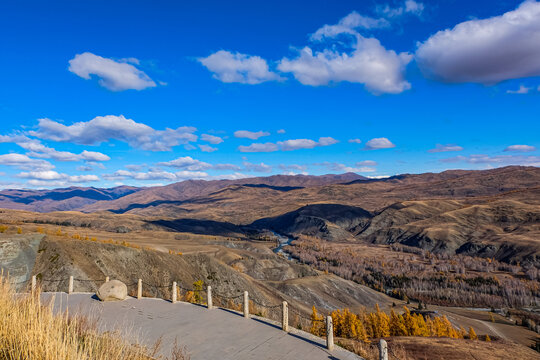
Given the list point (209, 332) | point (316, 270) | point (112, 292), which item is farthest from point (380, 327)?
point (316, 270)

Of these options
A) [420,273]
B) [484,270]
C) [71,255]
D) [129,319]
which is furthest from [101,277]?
[484,270]

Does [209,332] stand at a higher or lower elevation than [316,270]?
higher

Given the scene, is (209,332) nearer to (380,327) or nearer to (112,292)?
(112,292)

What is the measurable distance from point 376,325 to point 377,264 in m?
112

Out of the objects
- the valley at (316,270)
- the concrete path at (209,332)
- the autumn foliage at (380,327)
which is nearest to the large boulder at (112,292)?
the concrete path at (209,332)

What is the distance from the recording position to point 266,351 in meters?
13.1

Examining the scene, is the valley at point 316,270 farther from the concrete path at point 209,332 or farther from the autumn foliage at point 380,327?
the concrete path at point 209,332

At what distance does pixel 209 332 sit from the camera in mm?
15461

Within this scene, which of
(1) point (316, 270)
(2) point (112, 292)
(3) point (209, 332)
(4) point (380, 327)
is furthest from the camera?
(1) point (316, 270)

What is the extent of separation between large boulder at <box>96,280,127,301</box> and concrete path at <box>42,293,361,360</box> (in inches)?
20.6

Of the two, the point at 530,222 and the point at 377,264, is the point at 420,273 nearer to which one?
the point at 377,264

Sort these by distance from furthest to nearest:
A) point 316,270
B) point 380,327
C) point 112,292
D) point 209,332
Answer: point 316,270 → point 380,327 → point 112,292 → point 209,332

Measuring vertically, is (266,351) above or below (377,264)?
above

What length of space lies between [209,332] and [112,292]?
996 cm
